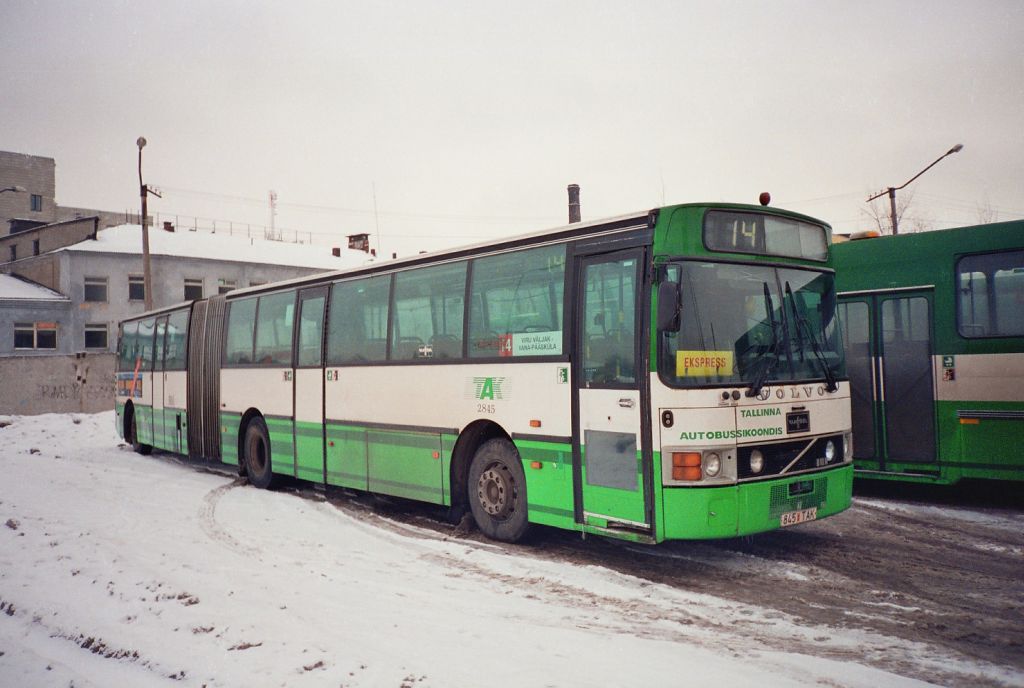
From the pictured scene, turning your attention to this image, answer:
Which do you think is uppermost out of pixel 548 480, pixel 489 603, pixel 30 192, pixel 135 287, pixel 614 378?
pixel 30 192

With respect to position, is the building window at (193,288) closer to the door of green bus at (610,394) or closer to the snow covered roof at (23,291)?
the snow covered roof at (23,291)

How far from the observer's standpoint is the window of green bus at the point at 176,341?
52.5 feet

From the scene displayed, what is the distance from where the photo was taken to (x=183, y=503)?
11.2 m

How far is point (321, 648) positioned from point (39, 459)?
14.5 m

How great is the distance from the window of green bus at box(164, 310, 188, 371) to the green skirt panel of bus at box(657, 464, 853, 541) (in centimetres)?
1204

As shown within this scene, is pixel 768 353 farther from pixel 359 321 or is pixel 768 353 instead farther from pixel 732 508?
pixel 359 321

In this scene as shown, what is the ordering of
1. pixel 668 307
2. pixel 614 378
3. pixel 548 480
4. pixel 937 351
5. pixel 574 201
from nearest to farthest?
1. pixel 668 307
2. pixel 614 378
3. pixel 548 480
4. pixel 937 351
5. pixel 574 201

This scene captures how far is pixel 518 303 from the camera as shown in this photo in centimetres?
836

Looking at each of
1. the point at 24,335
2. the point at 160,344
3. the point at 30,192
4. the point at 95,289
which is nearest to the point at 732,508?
the point at 160,344

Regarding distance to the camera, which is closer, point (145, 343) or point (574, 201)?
point (145, 343)

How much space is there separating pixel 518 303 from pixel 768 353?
2.57 meters

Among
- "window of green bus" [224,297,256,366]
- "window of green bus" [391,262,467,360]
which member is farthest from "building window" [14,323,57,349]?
"window of green bus" [391,262,467,360]

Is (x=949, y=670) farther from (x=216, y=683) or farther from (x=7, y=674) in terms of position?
(x=7, y=674)

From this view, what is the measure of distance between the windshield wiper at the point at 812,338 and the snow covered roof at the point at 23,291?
45810 mm
